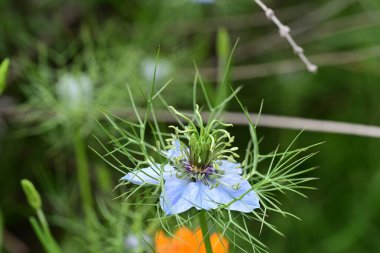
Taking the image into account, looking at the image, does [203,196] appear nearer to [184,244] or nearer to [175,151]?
[175,151]

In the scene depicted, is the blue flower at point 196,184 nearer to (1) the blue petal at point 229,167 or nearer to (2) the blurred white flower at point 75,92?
(1) the blue petal at point 229,167

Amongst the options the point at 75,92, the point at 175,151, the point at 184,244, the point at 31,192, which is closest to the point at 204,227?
the point at 175,151

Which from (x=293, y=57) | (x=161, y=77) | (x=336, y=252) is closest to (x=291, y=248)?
(x=336, y=252)

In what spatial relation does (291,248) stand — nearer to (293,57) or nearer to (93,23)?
(293,57)

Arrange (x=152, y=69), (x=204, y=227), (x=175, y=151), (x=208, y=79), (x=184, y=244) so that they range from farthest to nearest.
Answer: (x=208, y=79), (x=152, y=69), (x=184, y=244), (x=175, y=151), (x=204, y=227)

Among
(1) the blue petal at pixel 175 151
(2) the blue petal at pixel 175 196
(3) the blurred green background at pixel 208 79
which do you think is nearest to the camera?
(2) the blue petal at pixel 175 196

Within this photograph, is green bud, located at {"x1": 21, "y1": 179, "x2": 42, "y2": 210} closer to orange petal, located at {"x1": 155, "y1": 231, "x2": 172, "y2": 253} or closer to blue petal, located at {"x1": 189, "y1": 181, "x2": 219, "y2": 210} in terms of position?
orange petal, located at {"x1": 155, "y1": 231, "x2": 172, "y2": 253}

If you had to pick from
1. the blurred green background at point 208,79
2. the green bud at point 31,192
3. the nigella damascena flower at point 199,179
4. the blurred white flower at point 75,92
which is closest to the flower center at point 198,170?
the nigella damascena flower at point 199,179

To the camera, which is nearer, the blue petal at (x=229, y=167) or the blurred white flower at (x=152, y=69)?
the blue petal at (x=229, y=167)
